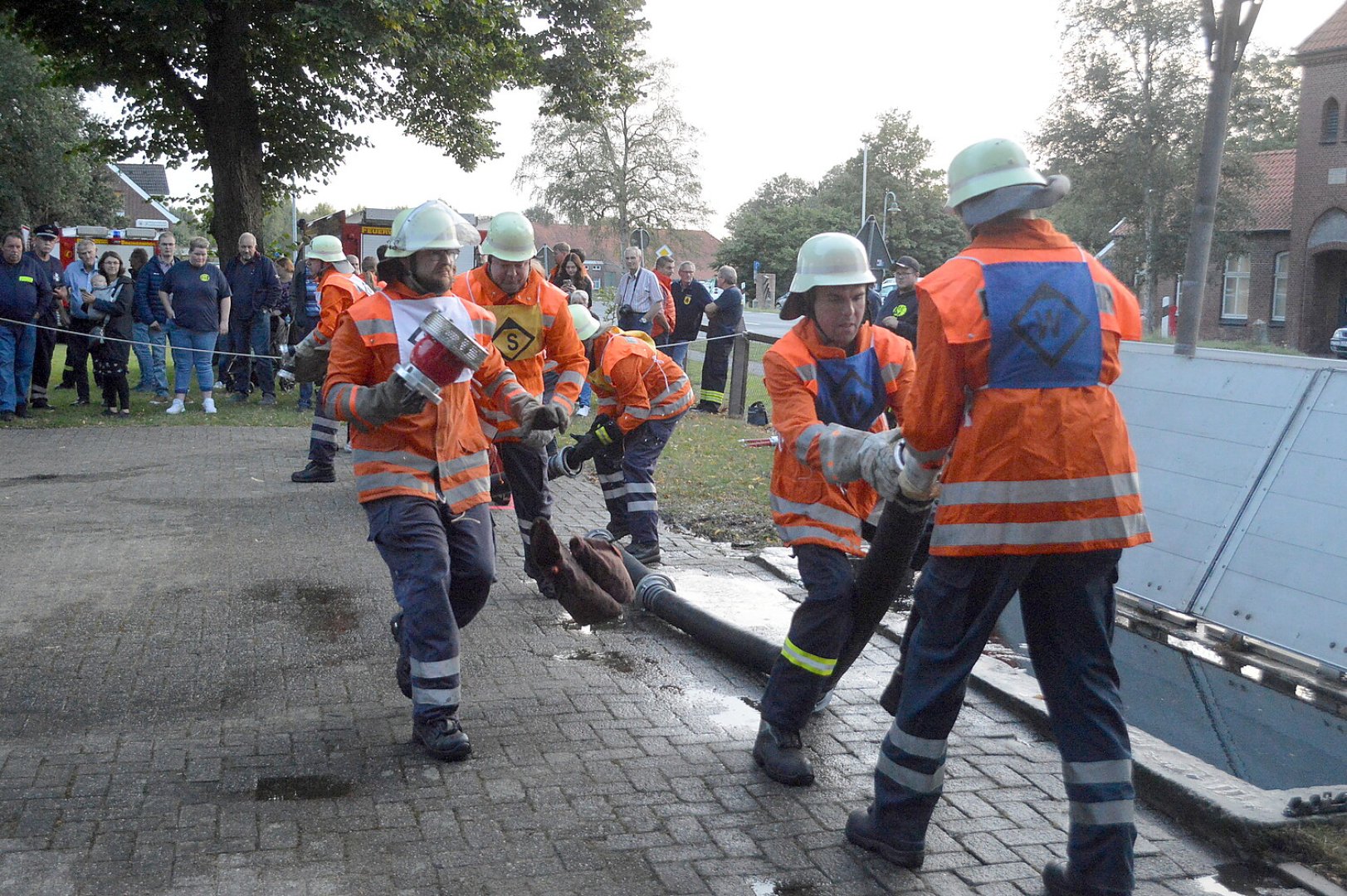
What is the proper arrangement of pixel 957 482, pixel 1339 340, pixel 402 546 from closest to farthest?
1. pixel 957 482
2. pixel 402 546
3. pixel 1339 340

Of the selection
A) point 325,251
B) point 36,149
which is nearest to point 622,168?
point 36,149

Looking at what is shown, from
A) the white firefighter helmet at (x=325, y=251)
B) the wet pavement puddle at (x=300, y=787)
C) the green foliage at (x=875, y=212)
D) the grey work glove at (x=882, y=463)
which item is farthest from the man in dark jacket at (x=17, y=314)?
the green foliage at (x=875, y=212)

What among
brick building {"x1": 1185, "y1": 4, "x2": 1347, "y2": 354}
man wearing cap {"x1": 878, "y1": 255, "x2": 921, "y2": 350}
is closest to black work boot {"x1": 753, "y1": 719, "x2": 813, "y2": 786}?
man wearing cap {"x1": 878, "y1": 255, "x2": 921, "y2": 350}

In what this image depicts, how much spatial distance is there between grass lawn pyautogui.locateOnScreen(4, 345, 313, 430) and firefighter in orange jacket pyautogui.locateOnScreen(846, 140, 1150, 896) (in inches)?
479

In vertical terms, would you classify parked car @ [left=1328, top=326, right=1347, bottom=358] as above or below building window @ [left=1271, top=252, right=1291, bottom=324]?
below

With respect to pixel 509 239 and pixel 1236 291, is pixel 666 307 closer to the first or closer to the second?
pixel 509 239

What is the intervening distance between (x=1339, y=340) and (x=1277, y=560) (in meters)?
20.1

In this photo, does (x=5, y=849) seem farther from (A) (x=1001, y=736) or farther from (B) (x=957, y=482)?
(A) (x=1001, y=736)

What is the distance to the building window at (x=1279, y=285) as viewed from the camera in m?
43.8

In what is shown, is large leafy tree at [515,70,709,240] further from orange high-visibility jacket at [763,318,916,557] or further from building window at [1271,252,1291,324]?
orange high-visibility jacket at [763,318,916,557]

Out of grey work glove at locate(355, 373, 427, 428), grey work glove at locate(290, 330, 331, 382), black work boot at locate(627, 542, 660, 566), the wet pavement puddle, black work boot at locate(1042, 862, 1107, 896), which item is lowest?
the wet pavement puddle

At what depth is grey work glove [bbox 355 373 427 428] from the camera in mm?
4246

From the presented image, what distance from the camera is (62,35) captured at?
58.4 feet

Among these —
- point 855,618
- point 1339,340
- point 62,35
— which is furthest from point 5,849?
point 1339,340
